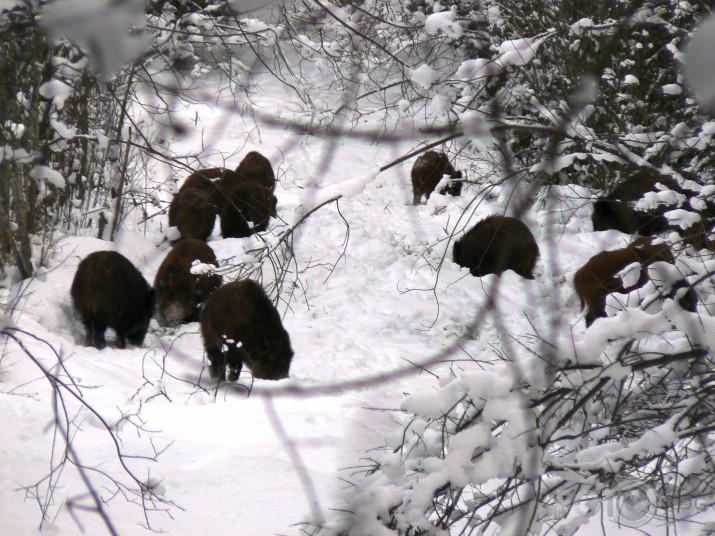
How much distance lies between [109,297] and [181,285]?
1.25m

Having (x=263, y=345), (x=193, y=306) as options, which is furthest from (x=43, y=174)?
(x=193, y=306)

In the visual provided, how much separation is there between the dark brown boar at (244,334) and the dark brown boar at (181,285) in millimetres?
2101

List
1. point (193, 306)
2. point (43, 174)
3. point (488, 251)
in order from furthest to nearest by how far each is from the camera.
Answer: point (488, 251), point (193, 306), point (43, 174)

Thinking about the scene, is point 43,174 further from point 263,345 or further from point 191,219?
point 191,219

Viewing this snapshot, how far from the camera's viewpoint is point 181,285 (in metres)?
9.35

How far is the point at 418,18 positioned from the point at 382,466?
16.7ft

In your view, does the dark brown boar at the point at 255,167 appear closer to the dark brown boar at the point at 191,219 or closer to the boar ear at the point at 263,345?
the dark brown boar at the point at 191,219

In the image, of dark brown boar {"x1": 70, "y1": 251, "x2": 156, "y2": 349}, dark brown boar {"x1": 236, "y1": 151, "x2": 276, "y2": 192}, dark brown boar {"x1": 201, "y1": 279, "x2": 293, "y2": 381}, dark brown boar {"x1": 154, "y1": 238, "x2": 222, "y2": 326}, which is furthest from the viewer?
dark brown boar {"x1": 236, "y1": 151, "x2": 276, "y2": 192}

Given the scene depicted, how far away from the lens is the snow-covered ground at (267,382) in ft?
12.4

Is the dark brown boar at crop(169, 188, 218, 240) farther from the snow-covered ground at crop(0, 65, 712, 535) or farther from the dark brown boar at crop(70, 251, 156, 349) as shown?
the dark brown boar at crop(70, 251, 156, 349)

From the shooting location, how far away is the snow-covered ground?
3.77m

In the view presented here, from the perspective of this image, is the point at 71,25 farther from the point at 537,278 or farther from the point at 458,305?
the point at 537,278

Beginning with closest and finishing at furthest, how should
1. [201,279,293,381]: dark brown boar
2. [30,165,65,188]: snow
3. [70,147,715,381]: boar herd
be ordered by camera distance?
[30,165,65,188]: snow
[70,147,715,381]: boar herd
[201,279,293,381]: dark brown boar

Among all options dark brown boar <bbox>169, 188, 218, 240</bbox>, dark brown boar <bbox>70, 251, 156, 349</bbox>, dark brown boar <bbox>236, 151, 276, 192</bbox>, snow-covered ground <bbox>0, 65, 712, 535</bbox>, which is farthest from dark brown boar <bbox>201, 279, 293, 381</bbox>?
dark brown boar <bbox>236, 151, 276, 192</bbox>
